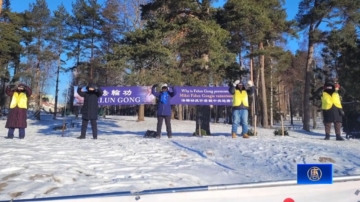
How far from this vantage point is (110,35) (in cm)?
3350

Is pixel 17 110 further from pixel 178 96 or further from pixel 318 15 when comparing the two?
pixel 318 15

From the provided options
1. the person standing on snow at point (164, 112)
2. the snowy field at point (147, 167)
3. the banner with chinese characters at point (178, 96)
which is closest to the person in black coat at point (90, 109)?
the person standing on snow at point (164, 112)

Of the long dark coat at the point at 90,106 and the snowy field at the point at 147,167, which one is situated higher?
the long dark coat at the point at 90,106

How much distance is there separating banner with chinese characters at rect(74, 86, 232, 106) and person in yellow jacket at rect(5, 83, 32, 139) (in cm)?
635

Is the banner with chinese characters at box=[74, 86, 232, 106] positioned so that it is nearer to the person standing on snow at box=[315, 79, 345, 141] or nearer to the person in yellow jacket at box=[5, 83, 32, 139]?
the person standing on snow at box=[315, 79, 345, 141]

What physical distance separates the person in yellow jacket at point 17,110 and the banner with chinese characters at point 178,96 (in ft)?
20.8

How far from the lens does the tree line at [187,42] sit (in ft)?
46.0

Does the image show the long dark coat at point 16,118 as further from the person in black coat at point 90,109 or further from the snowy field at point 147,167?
the snowy field at point 147,167

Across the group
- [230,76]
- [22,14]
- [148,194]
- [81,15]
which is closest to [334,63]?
[230,76]

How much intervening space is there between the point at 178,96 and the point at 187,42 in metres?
3.11

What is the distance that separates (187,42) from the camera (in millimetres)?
13992

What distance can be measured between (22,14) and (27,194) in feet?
116

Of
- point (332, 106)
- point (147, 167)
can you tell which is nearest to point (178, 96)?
point (332, 106)

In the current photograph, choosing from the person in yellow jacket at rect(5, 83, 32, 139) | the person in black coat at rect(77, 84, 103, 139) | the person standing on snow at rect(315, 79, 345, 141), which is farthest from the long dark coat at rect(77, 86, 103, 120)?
the person standing on snow at rect(315, 79, 345, 141)
